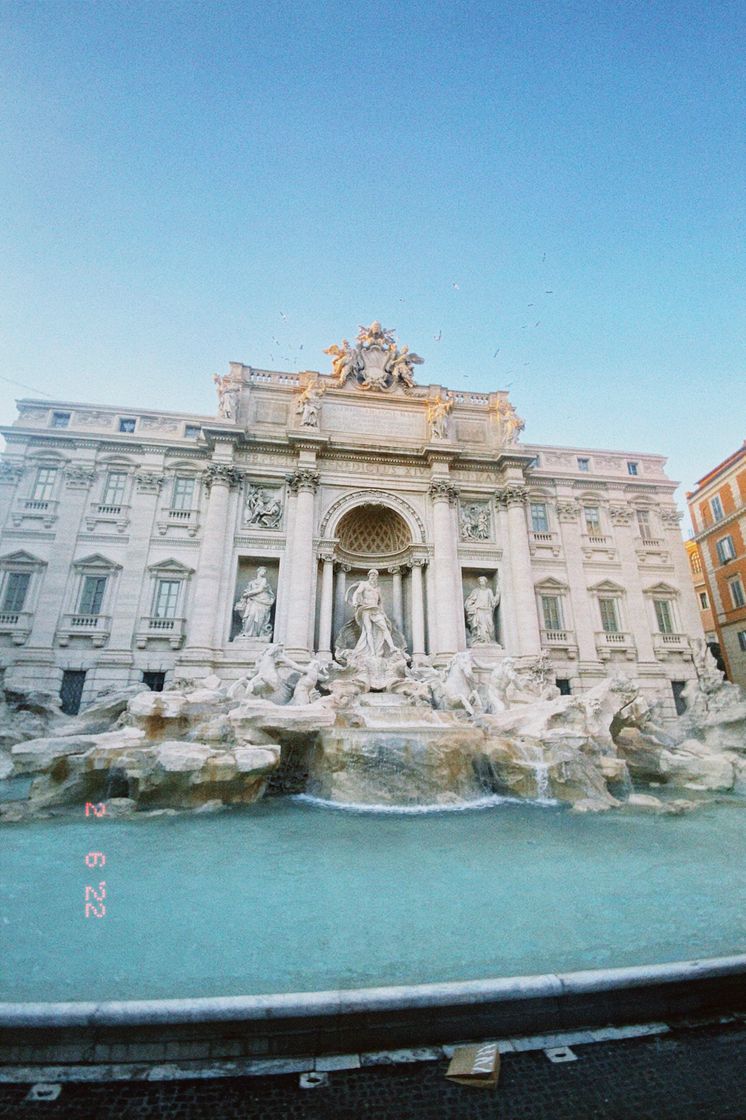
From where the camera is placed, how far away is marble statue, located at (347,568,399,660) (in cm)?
1655

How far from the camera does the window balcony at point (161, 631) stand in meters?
17.7

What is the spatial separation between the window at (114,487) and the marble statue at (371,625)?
10.5 meters

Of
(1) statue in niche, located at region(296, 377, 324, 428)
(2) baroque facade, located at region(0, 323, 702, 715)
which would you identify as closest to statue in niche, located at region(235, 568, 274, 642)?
(2) baroque facade, located at region(0, 323, 702, 715)

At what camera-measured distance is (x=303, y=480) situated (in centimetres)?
1956

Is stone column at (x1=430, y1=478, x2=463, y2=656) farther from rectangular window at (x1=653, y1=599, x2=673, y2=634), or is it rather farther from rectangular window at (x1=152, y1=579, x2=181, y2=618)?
rectangular window at (x1=152, y1=579, x2=181, y2=618)

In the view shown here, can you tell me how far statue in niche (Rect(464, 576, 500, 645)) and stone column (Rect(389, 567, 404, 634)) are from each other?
2.70m

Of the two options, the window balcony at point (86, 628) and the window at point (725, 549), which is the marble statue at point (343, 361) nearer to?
the window balcony at point (86, 628)

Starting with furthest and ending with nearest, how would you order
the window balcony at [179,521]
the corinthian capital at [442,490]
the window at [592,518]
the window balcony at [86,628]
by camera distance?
1. the window at [592,518]
2. the corinthian capital at [442,490]
3. the window balcony at [179,521]
4. the window balcony at [86,628]

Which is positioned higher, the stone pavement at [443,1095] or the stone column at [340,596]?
the stone column at [340,596]

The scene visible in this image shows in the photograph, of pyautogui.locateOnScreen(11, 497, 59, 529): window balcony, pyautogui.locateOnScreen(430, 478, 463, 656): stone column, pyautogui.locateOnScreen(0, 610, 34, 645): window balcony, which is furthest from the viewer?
pyautogui.locateOnScreen(11, 497, 59, 529): window balcony

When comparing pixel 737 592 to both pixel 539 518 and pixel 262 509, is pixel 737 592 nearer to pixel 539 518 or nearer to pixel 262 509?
pixel 539 518

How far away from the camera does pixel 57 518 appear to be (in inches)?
741

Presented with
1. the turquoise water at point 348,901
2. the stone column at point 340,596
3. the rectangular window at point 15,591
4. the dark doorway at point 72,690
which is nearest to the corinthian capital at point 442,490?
the stone column at point 340,596

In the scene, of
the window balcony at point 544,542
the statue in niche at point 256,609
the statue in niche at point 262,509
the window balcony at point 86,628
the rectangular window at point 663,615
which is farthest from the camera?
the window balcony at point 544,542
